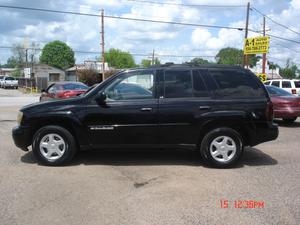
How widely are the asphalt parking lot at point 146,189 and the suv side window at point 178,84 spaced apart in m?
1.30

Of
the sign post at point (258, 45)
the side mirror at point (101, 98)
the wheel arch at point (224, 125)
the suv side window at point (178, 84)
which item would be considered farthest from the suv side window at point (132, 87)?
the sign post at point (258, 45)

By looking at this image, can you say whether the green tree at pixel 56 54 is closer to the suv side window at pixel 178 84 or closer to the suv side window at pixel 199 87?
the suv side window at pixel 178 84

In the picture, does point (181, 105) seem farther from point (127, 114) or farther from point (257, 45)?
point (257, 45)

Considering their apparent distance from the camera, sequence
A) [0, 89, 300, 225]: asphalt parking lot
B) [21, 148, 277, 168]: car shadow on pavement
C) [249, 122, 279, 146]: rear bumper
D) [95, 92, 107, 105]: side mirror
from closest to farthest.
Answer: [0, 89, 300, 225]: asphalt parking lot, [95, 92, 107, 105]: side mirror, [249, 122, 279, 146]: rear bumper, [21, 148, 277, 168]: car shadow on pavement

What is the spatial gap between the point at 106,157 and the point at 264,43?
78.9ft

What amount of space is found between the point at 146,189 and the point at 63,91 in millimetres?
11982

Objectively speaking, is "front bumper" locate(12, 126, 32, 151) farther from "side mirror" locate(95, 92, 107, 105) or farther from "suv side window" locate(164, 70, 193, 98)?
"suv side window" locate(164, 70, 193, 98)

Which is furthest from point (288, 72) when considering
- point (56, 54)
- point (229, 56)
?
point (56, 54)

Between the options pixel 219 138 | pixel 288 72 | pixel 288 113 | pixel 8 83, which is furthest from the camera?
pixel 288 72

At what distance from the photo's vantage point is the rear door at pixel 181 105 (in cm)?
666

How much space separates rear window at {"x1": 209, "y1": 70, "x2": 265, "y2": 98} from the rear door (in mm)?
279

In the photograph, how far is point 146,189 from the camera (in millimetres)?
5539

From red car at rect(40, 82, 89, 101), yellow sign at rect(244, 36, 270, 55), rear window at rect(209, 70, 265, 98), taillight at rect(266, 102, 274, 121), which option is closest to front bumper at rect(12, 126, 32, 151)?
rear window at rect(209, 70, 265, 98)

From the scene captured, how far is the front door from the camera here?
261 inches
